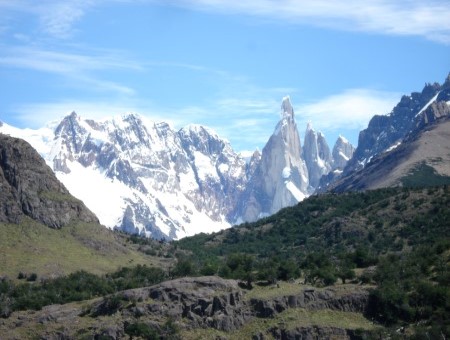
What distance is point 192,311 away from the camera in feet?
421

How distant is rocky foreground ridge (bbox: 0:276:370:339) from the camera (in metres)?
124

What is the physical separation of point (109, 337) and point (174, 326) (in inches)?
365

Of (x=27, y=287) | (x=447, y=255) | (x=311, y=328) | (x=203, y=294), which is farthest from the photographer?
(x=27, y=287)

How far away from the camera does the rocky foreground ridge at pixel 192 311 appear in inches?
4902

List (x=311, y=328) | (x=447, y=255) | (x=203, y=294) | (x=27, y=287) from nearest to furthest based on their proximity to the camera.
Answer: (x=311, y=328) → (x=203, y=294) → (x=447, y=255) → (x=27, y=287)

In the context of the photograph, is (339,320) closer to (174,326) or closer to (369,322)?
(369,322)

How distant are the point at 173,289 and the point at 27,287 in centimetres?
4512

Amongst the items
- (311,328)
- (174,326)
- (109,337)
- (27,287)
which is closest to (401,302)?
(311,328)

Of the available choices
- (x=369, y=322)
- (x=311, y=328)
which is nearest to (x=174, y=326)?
(x=311, y=328)

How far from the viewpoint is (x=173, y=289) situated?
5197 inches

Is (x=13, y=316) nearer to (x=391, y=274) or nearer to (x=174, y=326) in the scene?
(x=174, y=326)

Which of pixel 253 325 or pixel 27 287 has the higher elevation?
pixel 27 287

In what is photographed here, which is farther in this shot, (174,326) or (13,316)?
(13,316)

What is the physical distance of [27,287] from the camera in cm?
16575
